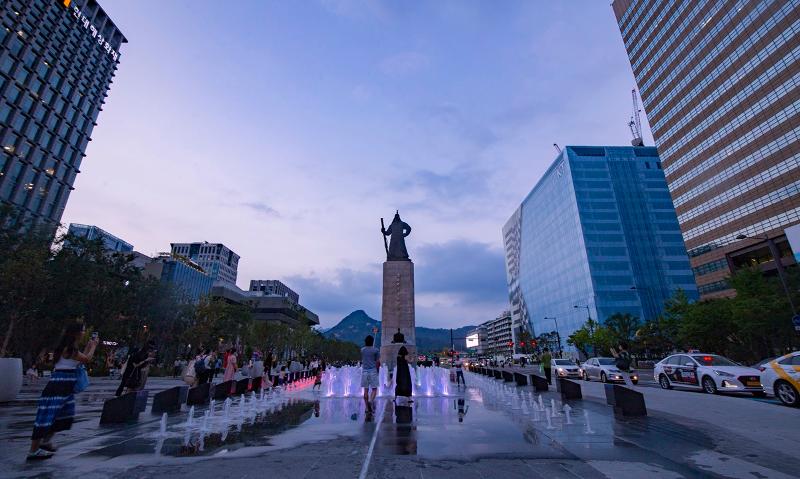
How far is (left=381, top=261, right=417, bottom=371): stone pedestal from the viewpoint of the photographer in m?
25.4

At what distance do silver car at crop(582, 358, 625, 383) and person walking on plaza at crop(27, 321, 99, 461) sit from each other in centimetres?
2453

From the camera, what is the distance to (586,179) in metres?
91.1

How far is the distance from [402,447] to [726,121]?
7032cm

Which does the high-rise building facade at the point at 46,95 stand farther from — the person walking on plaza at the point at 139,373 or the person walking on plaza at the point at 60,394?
the person walking on plaza at the point at 60,394

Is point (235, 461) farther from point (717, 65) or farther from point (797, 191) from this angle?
point (717, 65)

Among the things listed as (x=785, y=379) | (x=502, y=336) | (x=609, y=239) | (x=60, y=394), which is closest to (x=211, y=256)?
(x=502, y=336)

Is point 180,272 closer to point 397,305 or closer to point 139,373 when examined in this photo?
point 397,305

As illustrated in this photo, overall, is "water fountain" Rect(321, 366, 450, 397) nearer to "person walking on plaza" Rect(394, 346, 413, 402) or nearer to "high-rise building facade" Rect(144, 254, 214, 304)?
"person walking on plaza" Rect(394, 346, 413, 402)

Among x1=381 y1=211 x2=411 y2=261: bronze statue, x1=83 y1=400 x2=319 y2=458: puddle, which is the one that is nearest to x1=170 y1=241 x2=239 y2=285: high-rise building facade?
x1=381 y1=211 x2=411 y2=261: bronze statue

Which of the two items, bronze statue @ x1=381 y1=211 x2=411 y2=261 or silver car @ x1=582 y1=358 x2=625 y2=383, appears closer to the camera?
silver car @ x1=582 y1=358 x2=625 y2=383

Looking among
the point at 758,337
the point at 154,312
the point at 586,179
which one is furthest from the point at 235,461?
the point at 586,179

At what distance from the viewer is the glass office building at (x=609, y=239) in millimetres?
83062

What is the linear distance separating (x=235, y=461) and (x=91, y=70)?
274 ft

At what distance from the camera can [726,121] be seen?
5478 centimetres
